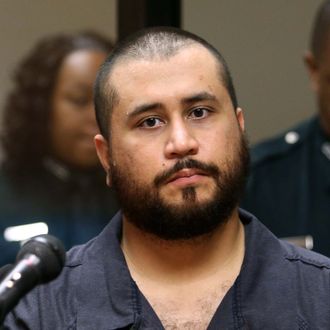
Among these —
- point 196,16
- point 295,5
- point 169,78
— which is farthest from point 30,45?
point 169,78

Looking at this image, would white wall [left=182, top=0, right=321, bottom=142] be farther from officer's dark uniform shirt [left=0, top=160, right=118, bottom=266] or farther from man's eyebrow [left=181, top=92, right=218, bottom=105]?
man's eyebrow [left=181, top=92, right=218, bottom=105]

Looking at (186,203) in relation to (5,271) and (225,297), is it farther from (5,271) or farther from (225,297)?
(5,271)

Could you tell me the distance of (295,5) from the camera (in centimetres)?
313

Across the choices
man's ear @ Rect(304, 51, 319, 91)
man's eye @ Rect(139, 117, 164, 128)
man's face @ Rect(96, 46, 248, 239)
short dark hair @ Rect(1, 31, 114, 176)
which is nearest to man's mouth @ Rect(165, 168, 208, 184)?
man's face @ Rect(96, 46, 248, 239)

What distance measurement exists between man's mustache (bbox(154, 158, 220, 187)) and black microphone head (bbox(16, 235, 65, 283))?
0.46 meters

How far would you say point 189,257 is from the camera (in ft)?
6.95

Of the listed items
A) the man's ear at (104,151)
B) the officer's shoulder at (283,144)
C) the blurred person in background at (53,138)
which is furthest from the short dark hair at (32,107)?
the man's ear at (104,151)

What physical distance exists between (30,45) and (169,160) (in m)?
1.19

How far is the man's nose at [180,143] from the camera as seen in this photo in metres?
1.98

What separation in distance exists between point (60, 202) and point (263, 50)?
2.58ft

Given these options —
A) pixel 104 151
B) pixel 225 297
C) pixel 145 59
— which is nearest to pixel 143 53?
pixel 145 59

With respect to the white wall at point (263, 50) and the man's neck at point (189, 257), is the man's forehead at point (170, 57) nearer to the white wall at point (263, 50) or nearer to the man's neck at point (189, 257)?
the man's neck at point (189, 257)

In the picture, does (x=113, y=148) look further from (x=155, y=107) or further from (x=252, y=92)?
(x=252, y=92)

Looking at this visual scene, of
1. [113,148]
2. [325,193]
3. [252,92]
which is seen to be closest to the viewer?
A: [113,148]
